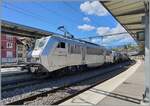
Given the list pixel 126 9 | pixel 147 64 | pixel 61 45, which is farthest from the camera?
pixel 61 45

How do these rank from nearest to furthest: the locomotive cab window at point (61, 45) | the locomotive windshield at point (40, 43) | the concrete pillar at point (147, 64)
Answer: the concrete pillar at point (147, 64) < the locomotive windshield at point (40, 43) < the locomotive cab window at point (61, 45)

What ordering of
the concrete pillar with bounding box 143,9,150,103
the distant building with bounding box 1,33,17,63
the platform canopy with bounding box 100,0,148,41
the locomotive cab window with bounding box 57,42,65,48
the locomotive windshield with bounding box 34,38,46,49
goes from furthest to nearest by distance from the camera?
the distant building with bounding box 1,33,17,63
the locomotive cab window with bounding box 57,42,65,48
the locomotive windshield with bounding box 34,38,46,49
the platform canopy with bounding box 100,0,148,41
the concrete pillar with bounding box 143,9,150,103

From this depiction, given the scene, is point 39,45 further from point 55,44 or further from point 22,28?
point 22,28

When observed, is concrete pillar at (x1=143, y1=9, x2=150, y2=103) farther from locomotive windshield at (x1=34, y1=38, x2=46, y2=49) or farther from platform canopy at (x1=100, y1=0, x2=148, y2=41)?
locomotive windshield at (x1=34, y1=38, x2=46, y2=49)

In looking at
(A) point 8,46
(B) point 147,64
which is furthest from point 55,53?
(A) point 8,46

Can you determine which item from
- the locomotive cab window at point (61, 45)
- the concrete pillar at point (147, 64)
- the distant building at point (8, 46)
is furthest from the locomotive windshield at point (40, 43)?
the distant building at point (8, 46)

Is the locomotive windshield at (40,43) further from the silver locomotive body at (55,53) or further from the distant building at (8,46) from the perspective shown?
the distant building at (8,46)

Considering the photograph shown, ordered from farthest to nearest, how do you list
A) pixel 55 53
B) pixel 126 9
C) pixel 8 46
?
pixel 8 46 < pixel 55 53 < pixel 126 9

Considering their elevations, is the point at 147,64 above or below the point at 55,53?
below

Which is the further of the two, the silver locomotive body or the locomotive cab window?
the locomotive cab window

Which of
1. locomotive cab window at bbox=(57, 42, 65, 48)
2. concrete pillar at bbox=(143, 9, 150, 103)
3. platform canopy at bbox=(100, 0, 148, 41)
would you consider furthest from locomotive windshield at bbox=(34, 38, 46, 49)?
concrete pillar at bbox=(143, 9, 150, 103)

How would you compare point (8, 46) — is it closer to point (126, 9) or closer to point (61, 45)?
point (61, 45)

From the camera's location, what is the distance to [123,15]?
51.0ft

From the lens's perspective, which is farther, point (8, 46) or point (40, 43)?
point (8, 46)
